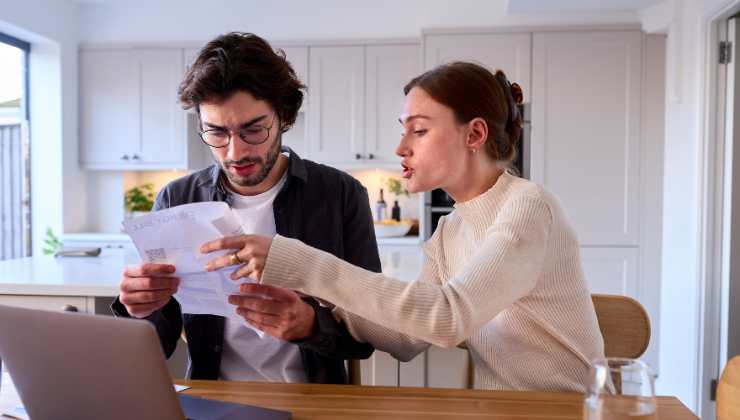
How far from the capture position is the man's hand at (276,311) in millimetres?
1266

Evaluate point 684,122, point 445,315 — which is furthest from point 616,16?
point 445,315

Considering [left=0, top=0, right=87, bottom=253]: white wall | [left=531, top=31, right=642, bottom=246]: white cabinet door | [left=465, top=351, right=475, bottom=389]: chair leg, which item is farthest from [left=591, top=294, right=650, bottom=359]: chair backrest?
[left=0, top=0, right=87, bottom=253]: white wall

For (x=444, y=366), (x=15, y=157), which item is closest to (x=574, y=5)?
(x=444, y=366)

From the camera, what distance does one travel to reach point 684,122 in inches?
130

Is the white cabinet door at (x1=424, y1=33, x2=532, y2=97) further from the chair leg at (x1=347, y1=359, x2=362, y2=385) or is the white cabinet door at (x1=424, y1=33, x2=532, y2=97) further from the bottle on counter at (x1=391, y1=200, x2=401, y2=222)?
the chair leg at (x1=347, y1=359, x2=362, y2=385)

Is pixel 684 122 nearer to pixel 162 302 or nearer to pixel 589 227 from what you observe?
pixel 589 227

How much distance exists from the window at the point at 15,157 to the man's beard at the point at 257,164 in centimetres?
407

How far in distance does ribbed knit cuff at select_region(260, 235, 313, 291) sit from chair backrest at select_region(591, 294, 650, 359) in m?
0.85

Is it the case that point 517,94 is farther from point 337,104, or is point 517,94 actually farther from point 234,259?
point 337,104

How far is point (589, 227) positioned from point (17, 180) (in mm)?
4252

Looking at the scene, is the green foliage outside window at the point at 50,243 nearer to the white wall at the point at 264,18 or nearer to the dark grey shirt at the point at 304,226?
the white wall at the point at 264,18

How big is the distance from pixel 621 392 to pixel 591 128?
3.88 meters

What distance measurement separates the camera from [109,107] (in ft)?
16.9

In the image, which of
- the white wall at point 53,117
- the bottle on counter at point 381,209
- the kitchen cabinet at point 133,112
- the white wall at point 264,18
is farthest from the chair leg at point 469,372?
the white wall at point 53,117
